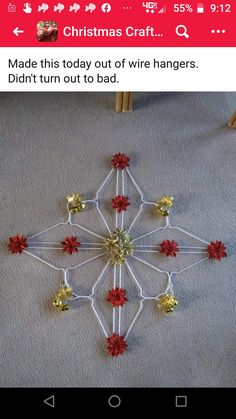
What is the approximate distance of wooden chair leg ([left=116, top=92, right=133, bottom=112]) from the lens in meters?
1.31

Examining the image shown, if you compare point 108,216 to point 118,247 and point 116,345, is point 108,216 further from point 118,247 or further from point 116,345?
point 116,345

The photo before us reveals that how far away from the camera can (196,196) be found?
1.35 metres

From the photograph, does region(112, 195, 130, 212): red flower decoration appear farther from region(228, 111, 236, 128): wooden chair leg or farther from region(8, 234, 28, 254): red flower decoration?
region(228, 111, 236, 128): wooden chair leg

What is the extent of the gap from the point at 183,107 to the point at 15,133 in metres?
0.55

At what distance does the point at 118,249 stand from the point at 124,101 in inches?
17.9

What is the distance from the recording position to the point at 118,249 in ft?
4.15

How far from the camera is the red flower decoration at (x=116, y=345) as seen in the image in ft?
3.93

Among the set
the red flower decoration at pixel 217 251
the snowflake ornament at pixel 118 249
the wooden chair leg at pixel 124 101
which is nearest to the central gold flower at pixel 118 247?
the snowflake ornament at pixel 118 249

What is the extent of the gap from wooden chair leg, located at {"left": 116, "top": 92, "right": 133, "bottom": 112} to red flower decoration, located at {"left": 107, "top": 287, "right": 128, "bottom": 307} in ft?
1.87
